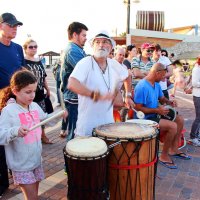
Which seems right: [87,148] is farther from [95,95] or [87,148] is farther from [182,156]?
[182,156]

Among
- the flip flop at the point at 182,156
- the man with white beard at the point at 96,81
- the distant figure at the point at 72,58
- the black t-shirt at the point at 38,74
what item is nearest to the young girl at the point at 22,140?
the man with white beard at the point at 96,81

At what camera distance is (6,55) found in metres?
3.12

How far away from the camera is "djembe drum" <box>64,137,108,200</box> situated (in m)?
2.12

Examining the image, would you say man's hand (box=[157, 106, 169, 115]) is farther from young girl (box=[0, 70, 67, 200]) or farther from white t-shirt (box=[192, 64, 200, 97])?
young girl (box=[0, 70, 67, 200])

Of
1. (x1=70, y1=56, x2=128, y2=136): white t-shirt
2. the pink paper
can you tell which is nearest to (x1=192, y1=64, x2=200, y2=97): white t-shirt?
(x1=70, y1=56, x2=128, y2=136): white t-shirt

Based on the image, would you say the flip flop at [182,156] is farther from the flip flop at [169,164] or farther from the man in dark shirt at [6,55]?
the man in dark shirt at [6,55]

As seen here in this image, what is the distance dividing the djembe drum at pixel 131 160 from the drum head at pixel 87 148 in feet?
0.54

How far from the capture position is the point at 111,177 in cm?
250

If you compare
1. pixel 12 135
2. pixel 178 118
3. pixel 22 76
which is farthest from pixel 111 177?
pixel 178 118

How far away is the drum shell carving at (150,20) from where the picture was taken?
92.4 ft

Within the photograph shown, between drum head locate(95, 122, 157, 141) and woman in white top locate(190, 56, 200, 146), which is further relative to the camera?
woman in white top locate(190, 56, 200, 146)

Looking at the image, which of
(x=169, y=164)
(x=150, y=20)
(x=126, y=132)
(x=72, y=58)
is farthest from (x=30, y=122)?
(x=150, y=20)

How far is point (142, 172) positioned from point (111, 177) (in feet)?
0.93

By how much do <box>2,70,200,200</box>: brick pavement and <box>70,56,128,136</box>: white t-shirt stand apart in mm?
927
